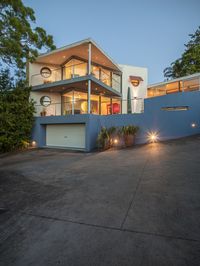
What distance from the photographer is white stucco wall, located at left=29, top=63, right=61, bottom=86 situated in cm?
1376

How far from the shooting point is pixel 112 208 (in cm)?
310

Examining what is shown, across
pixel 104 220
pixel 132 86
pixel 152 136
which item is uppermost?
pixel 132 86

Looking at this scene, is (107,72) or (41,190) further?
(107,72)

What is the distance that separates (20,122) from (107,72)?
386 inches

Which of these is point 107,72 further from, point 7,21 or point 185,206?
point 185,206

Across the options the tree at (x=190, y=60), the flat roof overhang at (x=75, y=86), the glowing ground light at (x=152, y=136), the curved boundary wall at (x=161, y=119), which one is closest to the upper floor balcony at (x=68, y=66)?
the flat roof overhang at (x=75, y=86)

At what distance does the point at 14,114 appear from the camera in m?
11.7

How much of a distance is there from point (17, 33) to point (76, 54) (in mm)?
4910

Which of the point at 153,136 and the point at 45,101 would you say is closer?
the point at 153,136

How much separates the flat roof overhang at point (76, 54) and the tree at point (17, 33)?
1691 mm

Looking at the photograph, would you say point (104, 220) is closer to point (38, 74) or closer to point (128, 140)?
point (128, 140)

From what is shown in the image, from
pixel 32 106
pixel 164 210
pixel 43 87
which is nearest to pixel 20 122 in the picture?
pixel 32 106

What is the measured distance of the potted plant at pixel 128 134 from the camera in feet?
33.8

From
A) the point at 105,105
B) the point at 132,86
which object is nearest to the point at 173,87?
the point at 132,86
